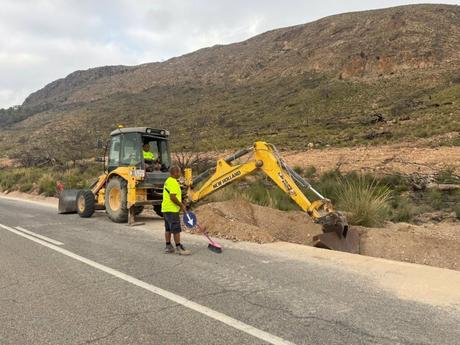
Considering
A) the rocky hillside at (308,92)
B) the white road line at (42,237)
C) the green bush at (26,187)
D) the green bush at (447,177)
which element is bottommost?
the white road line at (42,237)

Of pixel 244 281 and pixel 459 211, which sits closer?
pixel 244 281

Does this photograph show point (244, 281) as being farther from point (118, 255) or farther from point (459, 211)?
point (459, 211)

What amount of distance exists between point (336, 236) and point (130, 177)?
5.61 m

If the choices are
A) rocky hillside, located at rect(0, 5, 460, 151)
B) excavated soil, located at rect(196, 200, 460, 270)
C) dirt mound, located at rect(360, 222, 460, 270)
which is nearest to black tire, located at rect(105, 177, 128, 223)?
excavated soil, located at rect(196, 200, 460, 270)

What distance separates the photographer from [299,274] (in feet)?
22.5

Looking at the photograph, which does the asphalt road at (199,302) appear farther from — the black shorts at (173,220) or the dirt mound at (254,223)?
the dirt mound at (254,223)

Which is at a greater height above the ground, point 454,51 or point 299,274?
point 454,51

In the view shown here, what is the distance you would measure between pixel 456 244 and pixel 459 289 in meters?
2.98

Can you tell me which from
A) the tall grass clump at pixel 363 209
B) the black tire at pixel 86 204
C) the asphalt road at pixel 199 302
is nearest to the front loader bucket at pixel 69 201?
the black tire at pixel 86 204

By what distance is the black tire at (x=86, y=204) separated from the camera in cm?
1357

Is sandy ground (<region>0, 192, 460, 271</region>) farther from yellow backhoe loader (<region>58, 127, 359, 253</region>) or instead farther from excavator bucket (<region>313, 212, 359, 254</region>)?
yellow backhoe loader (<region>58, 127, 359, 253</region>)

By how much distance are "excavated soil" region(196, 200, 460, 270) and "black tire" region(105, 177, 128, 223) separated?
2096 millimetres

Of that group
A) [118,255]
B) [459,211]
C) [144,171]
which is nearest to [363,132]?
[459,211]

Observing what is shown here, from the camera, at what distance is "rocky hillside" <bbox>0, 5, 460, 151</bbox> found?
127 ft
